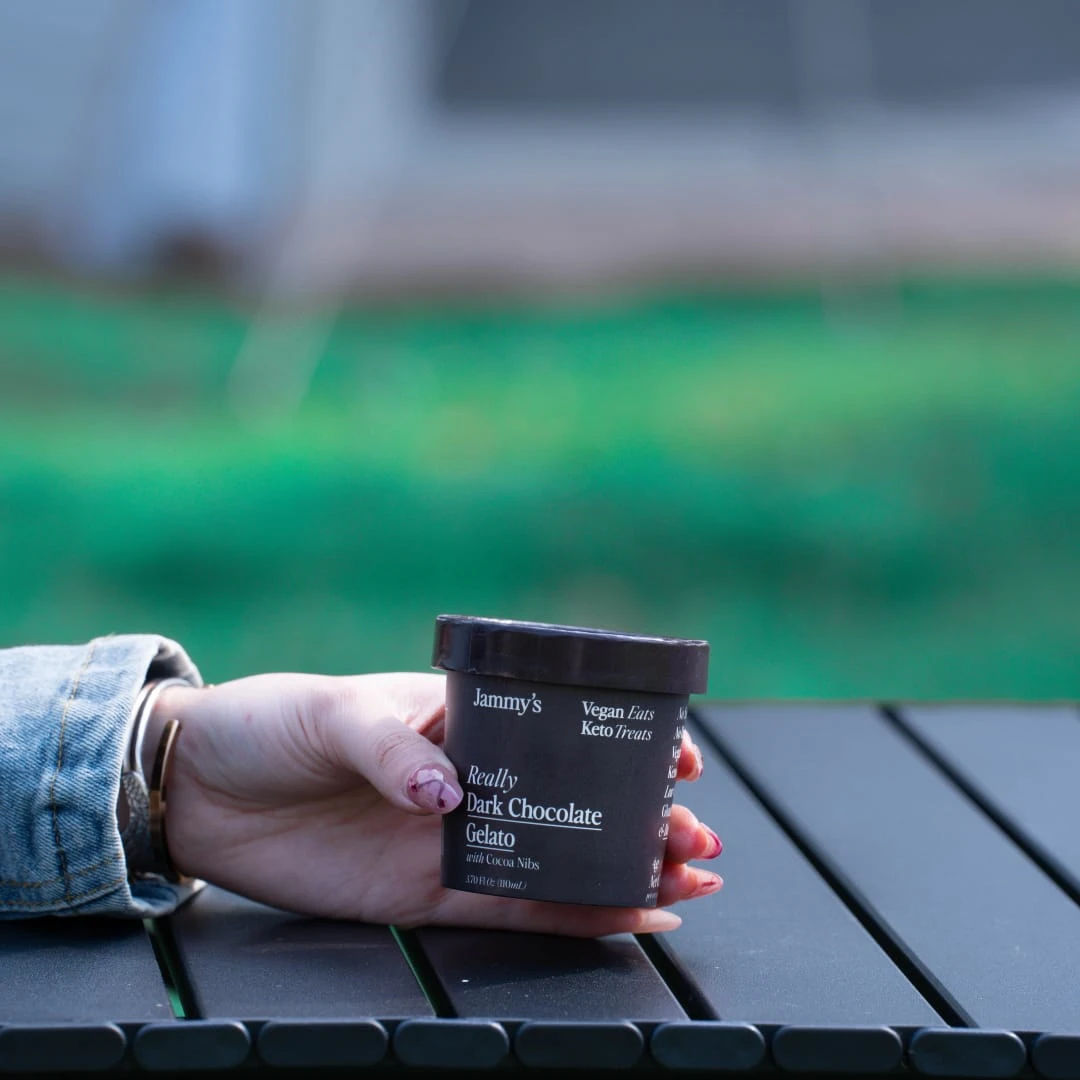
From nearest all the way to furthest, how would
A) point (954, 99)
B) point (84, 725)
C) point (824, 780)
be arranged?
point (84, 725) < point (824, 780) < point (954, 99)

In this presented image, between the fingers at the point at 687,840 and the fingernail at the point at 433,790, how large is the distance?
0.42 feet

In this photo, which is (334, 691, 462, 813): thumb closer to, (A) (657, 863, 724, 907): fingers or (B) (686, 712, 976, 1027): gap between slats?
(A) (657, 863, 724, 907): fingers

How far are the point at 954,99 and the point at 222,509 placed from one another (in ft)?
9.68

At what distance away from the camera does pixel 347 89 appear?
5367 mm

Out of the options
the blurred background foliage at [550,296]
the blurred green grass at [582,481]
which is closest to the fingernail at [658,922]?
the blurred green grass at [582,481]

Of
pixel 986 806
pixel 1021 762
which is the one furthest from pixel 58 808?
pixel 1021 762

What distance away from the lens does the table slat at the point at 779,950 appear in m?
0.87

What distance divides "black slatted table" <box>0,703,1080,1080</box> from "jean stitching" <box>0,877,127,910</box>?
13mm

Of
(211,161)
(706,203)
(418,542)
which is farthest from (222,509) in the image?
(706,203)

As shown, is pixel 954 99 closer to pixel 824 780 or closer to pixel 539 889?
pixel 824 780

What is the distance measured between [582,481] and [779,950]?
12.1 ft

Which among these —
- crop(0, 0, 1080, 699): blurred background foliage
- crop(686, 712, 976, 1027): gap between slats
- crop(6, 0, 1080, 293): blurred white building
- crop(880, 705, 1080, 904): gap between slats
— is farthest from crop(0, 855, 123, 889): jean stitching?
crop(6, 0, 1080, 293): blurred white building

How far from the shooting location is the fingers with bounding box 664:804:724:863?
932 mm

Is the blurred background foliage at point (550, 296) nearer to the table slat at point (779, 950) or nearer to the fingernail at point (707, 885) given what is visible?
the table slat at point (779, 950)
